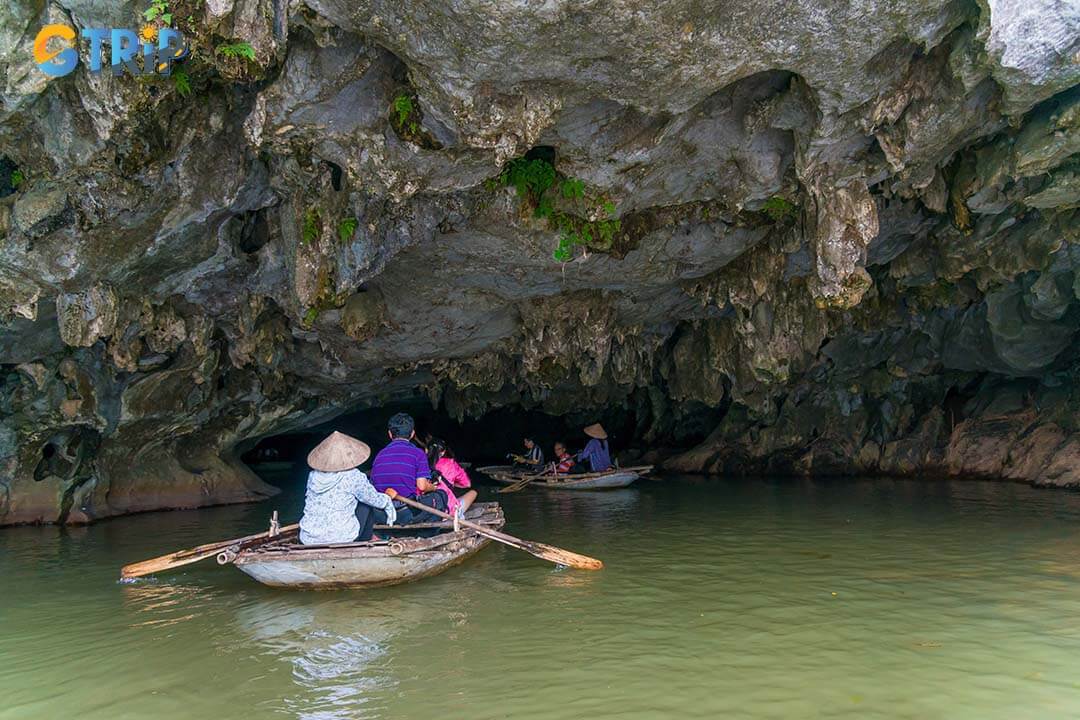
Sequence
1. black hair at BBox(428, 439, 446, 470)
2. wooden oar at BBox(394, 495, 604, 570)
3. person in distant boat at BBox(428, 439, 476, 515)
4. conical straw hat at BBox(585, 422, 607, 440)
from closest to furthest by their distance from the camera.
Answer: wooden oar at BBox(394, 495, 604, 570), person in distant boat at BBox(428, 439, 476, 515), black hair at BBox(428, 439, 446, 470), conical straw hat at BBox(585, 422, 607, 440)

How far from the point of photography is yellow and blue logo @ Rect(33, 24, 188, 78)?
21.7ft

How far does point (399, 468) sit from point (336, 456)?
175 cm

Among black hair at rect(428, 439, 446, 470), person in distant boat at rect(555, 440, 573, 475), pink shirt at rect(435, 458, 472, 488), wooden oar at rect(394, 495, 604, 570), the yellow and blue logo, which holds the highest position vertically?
the yellow and blue logo

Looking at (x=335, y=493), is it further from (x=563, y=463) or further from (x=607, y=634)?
(x=563, y=463)

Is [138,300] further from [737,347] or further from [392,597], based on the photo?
[737,347]

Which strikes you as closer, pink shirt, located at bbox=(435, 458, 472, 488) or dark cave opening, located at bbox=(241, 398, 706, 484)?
pink shirt, located at bbox=(435, 458, 472, 488)

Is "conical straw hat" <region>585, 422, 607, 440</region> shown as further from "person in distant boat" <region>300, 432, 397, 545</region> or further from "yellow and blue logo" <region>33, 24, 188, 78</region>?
"yellow and blue logo" <region>33, 24, 188, 78</region>

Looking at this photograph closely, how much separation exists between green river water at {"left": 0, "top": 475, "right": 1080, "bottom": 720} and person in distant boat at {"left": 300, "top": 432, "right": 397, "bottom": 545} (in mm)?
658

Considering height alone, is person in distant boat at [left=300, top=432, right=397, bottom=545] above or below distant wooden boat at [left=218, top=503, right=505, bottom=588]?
above

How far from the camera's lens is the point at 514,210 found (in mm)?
10297

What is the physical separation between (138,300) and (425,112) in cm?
603

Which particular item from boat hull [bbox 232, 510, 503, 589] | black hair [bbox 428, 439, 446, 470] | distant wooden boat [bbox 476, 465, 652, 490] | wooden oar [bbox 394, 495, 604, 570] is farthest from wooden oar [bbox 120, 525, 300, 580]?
distant wooden boat [bbox 476, 465, 652, 490]

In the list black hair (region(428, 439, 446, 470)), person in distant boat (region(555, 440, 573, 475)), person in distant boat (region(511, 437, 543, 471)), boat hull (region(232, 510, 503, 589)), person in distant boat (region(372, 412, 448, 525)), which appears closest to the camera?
boat hull (region(232, 510, 503, 589))

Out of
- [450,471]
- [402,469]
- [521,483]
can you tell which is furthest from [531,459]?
[402,469]
